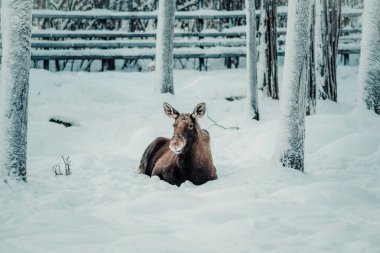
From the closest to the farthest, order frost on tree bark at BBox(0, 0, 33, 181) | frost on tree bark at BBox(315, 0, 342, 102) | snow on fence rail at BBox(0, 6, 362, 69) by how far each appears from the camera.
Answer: frost on tree bark at BBox(0, 0, 33, 181)
frost on tree bark at BBox(315, 0, 342, 102)
snow on fence rail at BBox(0, 6, 362, 69)

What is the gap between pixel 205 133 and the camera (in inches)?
316

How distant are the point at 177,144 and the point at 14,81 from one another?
226 cm

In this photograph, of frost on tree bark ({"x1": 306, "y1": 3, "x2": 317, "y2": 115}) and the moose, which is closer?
the moose

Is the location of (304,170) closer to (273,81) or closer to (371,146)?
(371,146)

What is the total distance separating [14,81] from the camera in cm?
672

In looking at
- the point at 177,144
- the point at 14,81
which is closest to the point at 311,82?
the point at 177,144

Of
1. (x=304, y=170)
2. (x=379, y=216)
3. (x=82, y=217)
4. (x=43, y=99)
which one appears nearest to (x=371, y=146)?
(x=304, y=170)

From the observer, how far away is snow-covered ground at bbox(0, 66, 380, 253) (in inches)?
186

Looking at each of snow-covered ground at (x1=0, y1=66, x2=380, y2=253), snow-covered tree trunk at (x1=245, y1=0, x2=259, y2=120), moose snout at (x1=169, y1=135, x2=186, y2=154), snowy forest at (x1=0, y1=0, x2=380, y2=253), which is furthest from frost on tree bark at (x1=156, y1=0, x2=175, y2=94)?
moose snout at (x1=169, y1=135, x2=186, y2=154)

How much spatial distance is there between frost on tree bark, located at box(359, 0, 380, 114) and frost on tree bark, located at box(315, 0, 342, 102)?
941 mm

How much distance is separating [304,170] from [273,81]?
5.62 m

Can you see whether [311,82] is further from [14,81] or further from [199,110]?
[14,81]

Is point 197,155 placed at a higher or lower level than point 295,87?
lower

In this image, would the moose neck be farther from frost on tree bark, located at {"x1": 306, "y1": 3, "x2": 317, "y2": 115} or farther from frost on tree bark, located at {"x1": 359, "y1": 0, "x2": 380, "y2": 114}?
frost on tree bark, located at {"x1": 359, "y1": 0, "x2": 380, "y2": 114}
